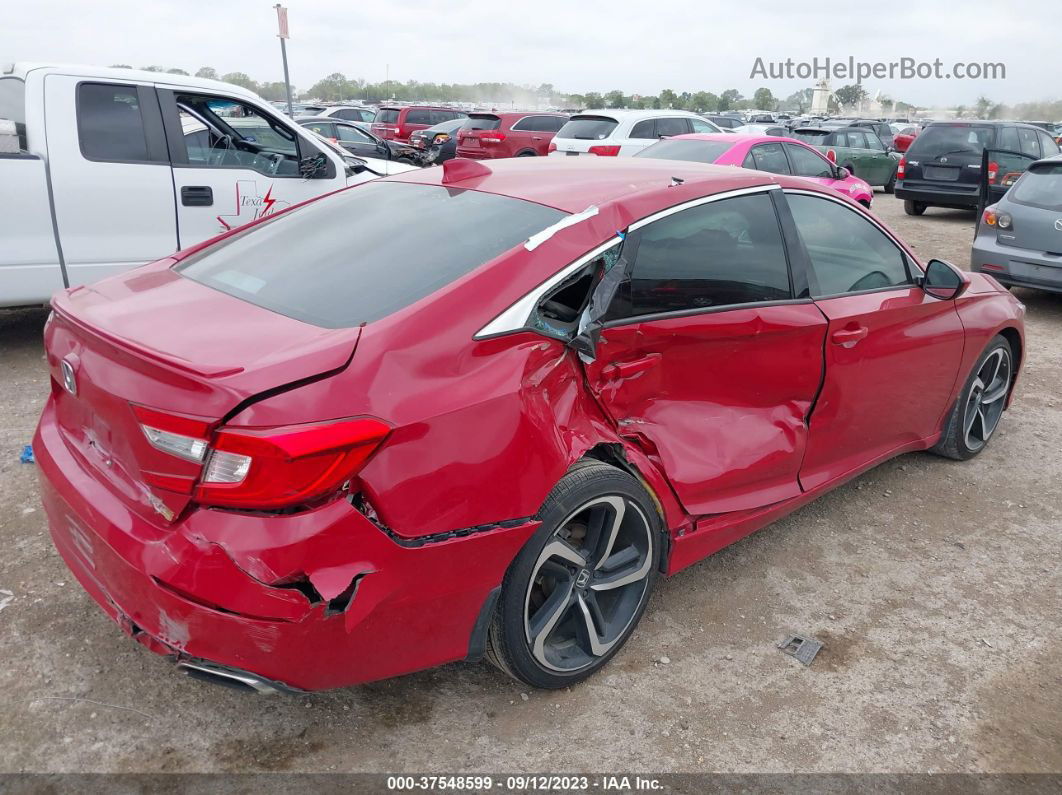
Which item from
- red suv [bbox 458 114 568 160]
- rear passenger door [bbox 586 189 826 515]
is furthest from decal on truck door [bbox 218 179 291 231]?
red suv [bbox 458 114 568 160]

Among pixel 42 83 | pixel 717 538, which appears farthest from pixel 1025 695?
pixel 42 83

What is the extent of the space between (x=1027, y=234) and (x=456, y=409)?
23.6ft

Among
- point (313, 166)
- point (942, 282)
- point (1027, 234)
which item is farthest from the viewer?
point (1027, 234)

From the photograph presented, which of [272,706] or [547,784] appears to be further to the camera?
[272,706]

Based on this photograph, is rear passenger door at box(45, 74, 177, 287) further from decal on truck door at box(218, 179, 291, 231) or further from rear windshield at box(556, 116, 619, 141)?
rear windshield at box(556, 116, 619, 141)

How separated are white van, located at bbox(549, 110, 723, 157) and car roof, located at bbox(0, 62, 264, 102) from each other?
7.29 metres

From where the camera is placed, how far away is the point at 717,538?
3.07 meters

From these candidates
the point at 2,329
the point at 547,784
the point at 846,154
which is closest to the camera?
the point at 547,784

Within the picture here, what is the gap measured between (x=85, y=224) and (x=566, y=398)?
424 cm

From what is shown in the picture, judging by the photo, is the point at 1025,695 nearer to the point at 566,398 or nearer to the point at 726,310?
the point at 726,310

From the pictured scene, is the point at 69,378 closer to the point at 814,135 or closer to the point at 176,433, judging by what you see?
the point at 176,433

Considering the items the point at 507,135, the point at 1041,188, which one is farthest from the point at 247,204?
the point at 507,135

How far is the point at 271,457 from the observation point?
1954mm

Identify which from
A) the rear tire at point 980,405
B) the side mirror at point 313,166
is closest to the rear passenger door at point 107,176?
the side mirror at point 313,166
